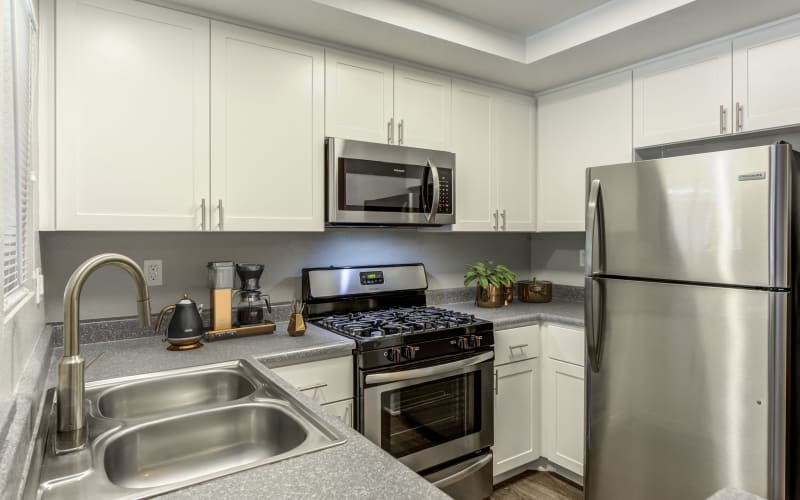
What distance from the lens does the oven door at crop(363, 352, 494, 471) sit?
202cm

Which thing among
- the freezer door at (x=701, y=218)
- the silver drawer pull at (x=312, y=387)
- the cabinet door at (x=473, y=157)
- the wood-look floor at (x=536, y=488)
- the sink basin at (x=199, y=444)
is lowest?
the wood-look floor at (x=536, y=488)

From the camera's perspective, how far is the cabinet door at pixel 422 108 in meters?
2.51

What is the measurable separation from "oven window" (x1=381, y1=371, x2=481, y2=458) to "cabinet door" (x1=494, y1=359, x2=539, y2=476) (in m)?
0.21

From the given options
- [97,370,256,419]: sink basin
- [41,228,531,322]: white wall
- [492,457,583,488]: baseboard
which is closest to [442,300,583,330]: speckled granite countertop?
[41,228,531,322]: white wall

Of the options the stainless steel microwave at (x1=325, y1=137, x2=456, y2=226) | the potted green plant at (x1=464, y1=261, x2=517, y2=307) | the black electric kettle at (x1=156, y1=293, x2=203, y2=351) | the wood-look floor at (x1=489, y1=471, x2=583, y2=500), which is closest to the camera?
the black electric kettle at (x1=156, y1=293, x2=203, y2=351)

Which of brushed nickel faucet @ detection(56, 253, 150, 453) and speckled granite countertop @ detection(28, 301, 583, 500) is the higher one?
brushed nickel faucet @ detection(56, 253, 150, 453)

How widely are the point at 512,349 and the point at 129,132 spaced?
6.71ft

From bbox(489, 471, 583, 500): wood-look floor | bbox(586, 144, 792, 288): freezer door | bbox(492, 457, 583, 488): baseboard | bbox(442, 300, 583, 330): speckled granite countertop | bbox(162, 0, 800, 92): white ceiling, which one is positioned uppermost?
bbox(162, 0, 800, 92): white ceiling

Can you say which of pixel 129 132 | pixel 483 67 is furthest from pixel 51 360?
pixel 483 67

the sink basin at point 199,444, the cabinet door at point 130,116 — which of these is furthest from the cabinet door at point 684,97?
the sink basin at point 199,444

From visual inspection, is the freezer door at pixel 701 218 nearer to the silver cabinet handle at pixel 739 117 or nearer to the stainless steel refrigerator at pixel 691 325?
the stainless steel refrigerator at pixel 691 325

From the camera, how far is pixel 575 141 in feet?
9.59

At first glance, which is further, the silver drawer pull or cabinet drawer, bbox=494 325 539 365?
cabinet drawer, bbox=494 325 539 365

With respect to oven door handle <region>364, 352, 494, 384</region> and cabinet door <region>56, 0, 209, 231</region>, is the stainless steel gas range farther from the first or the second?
cabinet door <region>56, 0, 209, 231</region>
